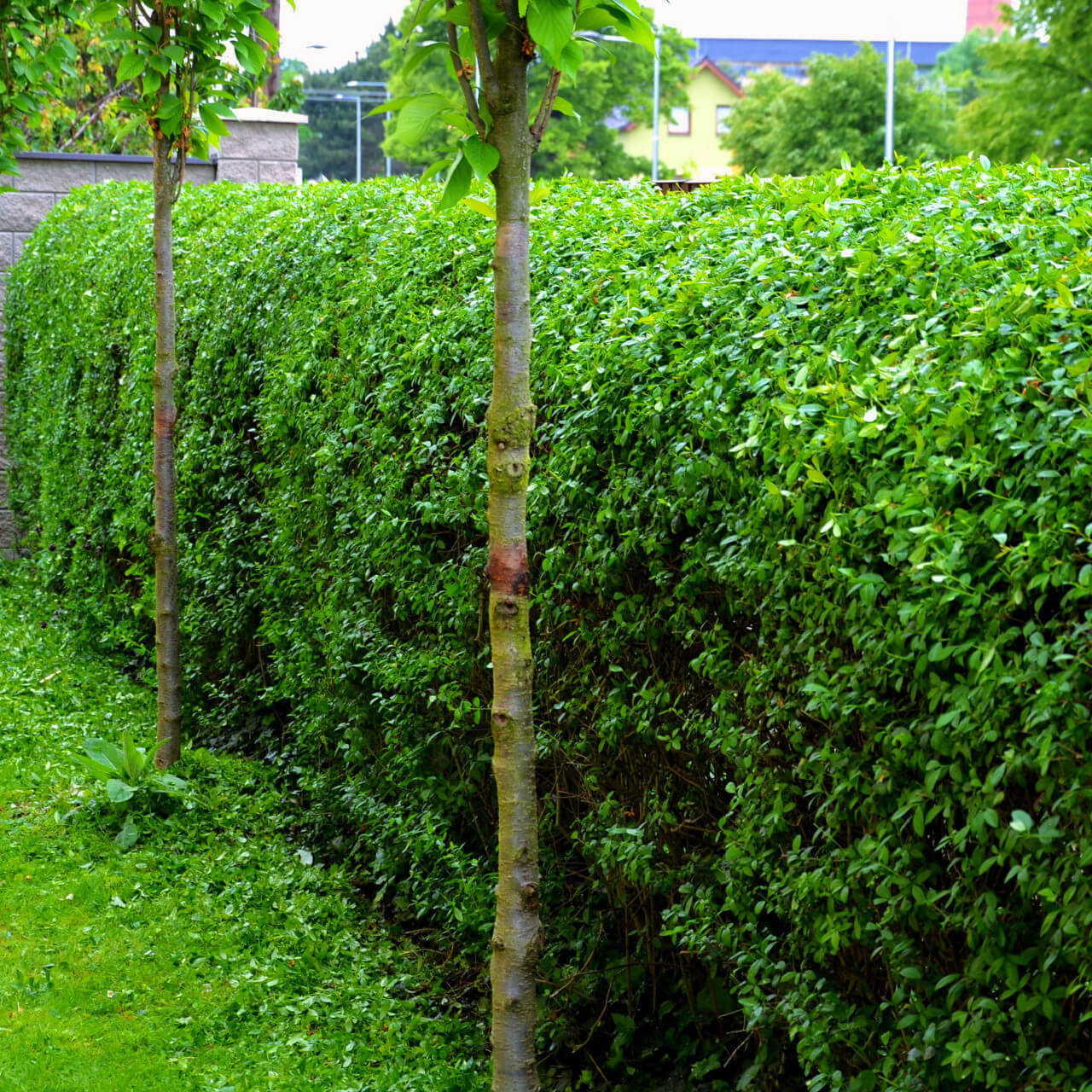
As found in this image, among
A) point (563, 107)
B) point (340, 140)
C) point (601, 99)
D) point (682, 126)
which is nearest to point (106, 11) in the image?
point (563, 107)

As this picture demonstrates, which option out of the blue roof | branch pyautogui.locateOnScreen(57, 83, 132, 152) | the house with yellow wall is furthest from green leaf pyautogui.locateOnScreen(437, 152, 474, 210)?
the blue roof

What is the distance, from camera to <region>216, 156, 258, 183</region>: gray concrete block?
11609 millimetres

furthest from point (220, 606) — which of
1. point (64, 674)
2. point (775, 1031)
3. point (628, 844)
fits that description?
point (775, 1031)

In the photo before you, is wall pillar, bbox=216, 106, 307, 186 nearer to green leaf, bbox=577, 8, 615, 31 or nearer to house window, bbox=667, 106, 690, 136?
green leaf, bbox=577, 8, 615, 31

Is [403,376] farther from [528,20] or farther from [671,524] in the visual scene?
[528,20]

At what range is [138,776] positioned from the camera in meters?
5.68

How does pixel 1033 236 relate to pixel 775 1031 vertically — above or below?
above

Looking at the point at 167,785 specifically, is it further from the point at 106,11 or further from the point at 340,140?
the point at 340,140

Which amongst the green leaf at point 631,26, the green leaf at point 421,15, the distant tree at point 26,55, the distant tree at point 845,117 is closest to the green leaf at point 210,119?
the distant tree at point 26,55

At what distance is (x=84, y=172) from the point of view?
39.2ft

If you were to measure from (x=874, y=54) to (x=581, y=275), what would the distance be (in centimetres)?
5205

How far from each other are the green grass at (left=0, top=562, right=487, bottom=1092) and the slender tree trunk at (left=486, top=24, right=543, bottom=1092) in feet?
2.34

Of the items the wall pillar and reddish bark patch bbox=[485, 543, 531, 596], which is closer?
reddish bark patch bbox=[485, 543, 531, 596]

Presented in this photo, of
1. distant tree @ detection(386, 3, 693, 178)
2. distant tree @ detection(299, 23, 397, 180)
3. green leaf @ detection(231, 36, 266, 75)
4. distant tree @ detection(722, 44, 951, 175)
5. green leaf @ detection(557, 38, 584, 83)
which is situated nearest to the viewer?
green leaf @ detection(557, 38, 584, 83)
